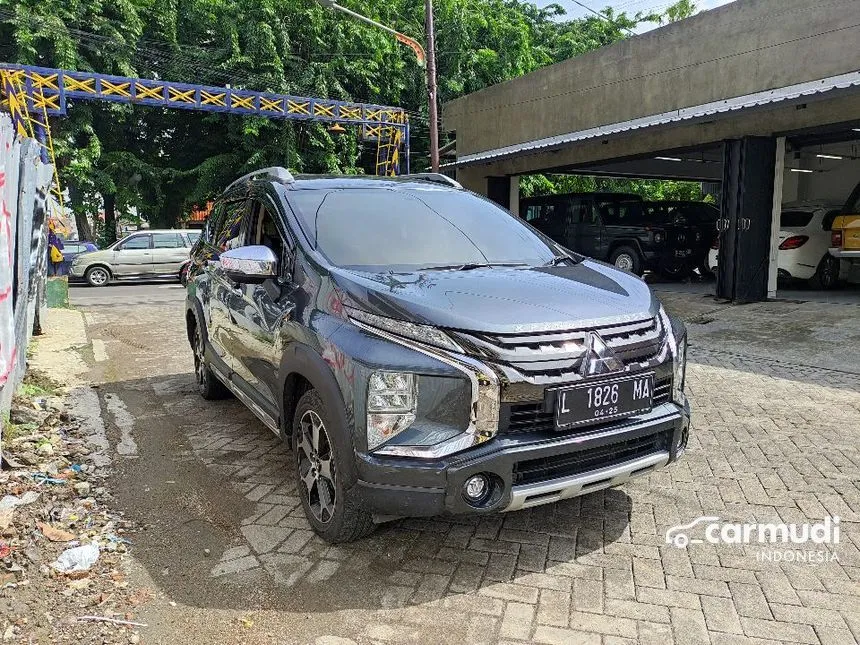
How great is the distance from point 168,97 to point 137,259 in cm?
464

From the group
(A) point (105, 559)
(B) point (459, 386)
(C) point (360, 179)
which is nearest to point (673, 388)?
(B) point (459, 386)

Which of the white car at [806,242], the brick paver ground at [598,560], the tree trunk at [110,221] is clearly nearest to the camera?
the brick paver ground at [598,560]

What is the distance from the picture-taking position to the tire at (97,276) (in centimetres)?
1873

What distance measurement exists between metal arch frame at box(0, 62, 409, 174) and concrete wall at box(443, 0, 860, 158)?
545 centimetres

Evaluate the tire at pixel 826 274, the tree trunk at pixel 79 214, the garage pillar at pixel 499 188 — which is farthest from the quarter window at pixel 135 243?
the tire at pixel 826 274

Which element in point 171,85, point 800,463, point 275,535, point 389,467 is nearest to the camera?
point 389,467

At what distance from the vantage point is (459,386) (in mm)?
2668

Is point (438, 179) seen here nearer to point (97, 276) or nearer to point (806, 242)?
point (806, 242)

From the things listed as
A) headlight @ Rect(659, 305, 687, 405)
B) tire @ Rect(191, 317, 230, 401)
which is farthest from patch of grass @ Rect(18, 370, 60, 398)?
headlight @ Rect(659, 305, 687, 405)

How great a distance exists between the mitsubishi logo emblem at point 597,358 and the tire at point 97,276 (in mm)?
18858

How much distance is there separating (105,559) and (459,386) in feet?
6.17

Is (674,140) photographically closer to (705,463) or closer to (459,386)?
(705,463)

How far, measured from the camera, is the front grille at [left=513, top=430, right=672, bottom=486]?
2746 mm

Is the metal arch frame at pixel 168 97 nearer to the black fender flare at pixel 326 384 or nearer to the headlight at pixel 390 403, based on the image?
the black fender flare at pixel 326 384
